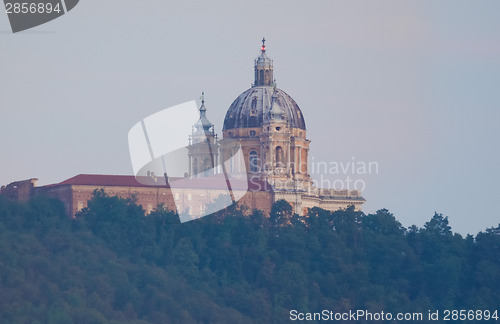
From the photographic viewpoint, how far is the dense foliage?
12619cm

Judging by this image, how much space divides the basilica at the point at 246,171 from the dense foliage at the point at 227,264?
6.20 feet

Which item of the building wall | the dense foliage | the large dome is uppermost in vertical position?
the large dome

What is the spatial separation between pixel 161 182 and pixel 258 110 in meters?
9.91

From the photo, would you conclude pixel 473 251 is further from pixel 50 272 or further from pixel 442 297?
pixel 50 272

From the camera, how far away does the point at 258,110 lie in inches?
5837

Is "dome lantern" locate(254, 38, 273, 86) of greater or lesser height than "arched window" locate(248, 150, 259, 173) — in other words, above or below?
above

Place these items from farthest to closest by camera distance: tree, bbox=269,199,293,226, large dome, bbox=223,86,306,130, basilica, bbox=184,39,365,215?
large dome, bbox=223,86,306,130, basilica, bbox=184,39,365,215, tree, bbox=269,199,293,226

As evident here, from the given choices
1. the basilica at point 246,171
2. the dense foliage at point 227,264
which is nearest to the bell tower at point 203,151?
the basilica at point 246,171

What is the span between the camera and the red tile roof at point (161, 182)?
13812 cm

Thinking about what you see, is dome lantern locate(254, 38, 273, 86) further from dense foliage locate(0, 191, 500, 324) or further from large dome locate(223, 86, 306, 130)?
dense foliage locate(0, 191, 500, 324)

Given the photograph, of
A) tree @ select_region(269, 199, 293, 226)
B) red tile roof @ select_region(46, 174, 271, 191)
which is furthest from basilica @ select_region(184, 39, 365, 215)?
tree @ select_region(269, 199, 293, 226)

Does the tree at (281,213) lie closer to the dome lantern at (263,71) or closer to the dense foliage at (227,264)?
the dense foliage at (227,264)

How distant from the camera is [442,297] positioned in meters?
136

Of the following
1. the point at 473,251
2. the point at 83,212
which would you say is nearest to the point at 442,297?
the point at 473,251
